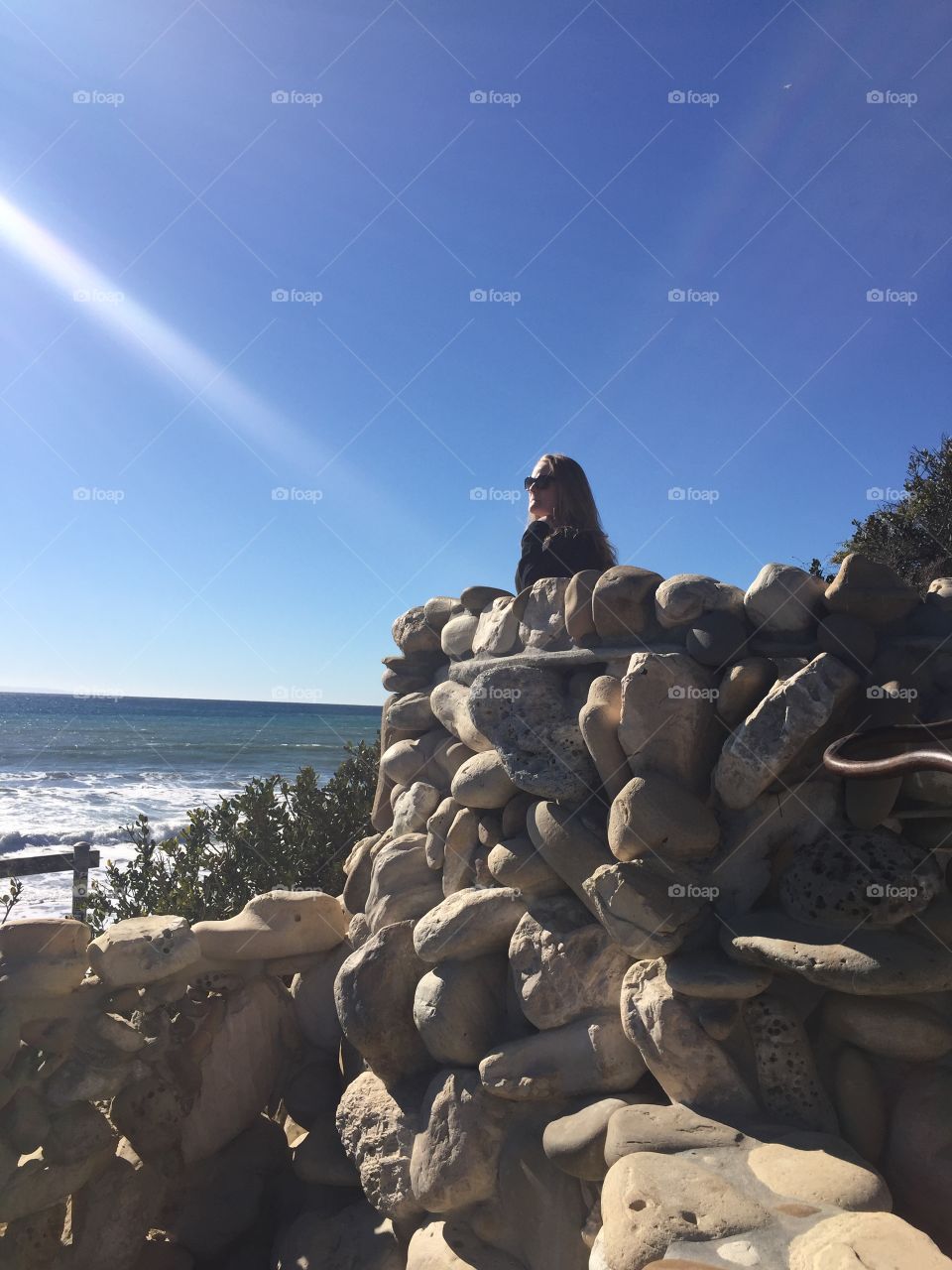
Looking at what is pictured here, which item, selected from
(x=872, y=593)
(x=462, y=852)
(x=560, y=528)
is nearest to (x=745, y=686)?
(x=872, y=593)

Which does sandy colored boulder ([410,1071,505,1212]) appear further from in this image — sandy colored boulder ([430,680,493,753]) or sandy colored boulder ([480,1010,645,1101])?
sandy colored boulder ([430,680,493,753])

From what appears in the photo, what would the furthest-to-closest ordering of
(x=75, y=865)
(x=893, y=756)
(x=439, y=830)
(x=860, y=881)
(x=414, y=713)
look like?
(x=75, y=865) → (x=414, y=713) → (x=439, y=830) → (x=860, y=881) → (x=893, y=756)

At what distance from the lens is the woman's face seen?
164 inches

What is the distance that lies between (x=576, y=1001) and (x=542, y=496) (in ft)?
7.56

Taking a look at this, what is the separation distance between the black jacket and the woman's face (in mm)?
179

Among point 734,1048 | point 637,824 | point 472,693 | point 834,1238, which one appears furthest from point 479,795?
point 834,1238

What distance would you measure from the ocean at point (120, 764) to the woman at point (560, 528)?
4.76 meters

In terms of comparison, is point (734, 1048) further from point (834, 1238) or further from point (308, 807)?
point (308, 807)

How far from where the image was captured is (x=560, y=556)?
12.9ft

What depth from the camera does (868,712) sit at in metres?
2.68


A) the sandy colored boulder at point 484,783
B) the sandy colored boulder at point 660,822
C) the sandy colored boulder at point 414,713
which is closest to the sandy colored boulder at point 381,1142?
the sandy colored boulder at point 484,783

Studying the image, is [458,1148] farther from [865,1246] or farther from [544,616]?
[544,616]

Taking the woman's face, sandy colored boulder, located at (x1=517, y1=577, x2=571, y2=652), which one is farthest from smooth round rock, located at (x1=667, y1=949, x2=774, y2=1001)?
the woman's face

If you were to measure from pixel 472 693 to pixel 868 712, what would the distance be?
1.65 m
